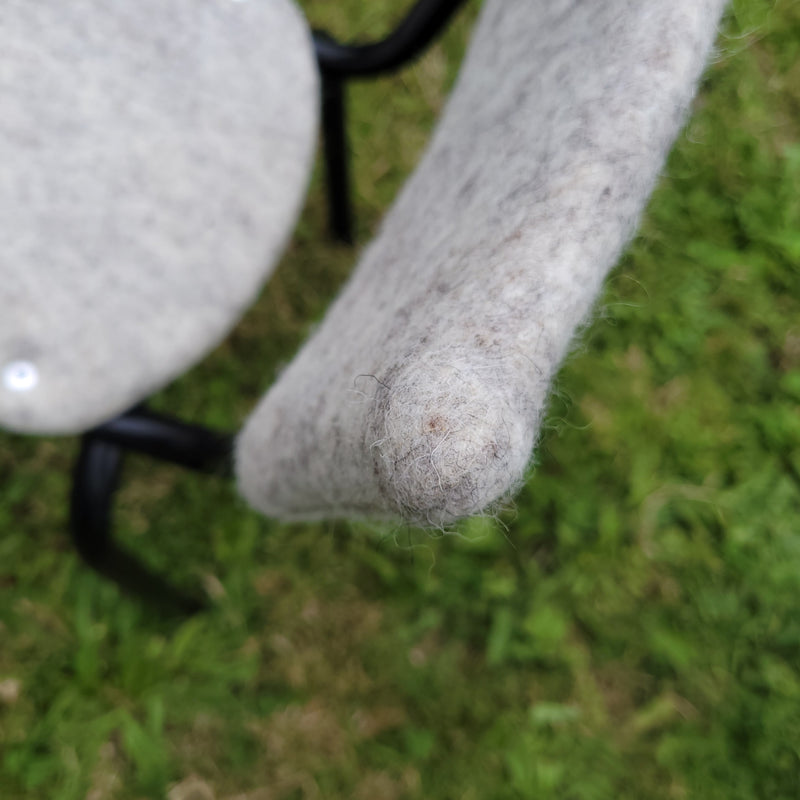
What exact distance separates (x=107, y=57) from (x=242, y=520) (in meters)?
0.64

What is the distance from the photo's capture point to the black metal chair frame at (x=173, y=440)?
627 mm

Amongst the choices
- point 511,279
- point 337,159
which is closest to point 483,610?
point 337,159

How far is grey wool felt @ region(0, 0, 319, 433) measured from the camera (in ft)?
1.89

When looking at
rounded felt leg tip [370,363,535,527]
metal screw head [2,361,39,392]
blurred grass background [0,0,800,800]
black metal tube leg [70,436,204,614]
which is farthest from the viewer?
blurred grass background [0,0,800,800]

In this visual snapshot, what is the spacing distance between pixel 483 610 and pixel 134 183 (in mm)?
740

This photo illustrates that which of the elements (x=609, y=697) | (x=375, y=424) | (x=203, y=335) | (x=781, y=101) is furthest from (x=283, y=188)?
(x=781, y=101)

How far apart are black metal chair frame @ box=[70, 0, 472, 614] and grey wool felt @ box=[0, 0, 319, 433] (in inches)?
2.1

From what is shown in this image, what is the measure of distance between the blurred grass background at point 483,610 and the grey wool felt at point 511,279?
61 cm

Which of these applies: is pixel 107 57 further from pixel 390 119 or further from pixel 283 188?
pixel 390 119

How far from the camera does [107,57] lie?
608 mm

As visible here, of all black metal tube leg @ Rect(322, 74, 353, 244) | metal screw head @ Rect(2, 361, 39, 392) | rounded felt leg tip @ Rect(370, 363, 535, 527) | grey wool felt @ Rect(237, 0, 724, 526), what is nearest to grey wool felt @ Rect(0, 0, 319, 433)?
metal screw head @ Rect(2, 361, 39, 392)

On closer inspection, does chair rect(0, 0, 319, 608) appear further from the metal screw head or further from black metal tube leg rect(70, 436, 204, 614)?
black metal tube leg rect(70, 436, 204, 614)

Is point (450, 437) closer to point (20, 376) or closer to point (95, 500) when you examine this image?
point (20, 376)

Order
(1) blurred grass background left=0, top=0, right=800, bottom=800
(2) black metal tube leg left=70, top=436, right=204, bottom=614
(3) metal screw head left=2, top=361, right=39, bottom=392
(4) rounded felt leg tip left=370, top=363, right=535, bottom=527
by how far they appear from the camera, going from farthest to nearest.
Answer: (1) blurred grass background left=0, top=0, right=800, bottom=800, (2) black metal tube leg left=70, top=436, right=204, bottom=614, (3) metal screw head left=2, top=361, right=39, bottom=392, (4) rounded felt leg tip left=370, top=363, right=535, bottom=527
